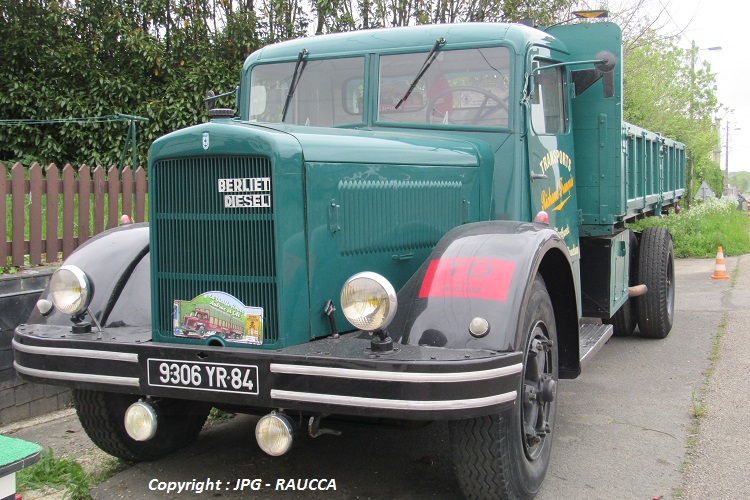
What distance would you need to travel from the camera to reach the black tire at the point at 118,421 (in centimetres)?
378

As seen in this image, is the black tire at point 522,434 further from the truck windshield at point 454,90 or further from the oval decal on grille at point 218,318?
the truck windshield at point 454,90

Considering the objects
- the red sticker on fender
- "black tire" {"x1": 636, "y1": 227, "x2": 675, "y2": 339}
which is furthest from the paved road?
"black tire" {"x1": 636, "y1": 227, "x2": 675, "y2": 339}

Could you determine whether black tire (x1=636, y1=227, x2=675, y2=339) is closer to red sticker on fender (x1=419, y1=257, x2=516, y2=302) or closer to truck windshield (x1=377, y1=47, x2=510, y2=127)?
truck windshield (x1=377, y1=47, x2=510, y2=127)

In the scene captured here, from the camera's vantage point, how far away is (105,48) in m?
11.4

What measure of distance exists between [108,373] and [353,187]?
4.46ft

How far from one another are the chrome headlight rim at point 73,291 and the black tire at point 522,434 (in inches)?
70.4

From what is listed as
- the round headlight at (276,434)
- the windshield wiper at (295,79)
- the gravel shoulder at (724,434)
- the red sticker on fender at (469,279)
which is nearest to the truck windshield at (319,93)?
the windshield wiper at (295,79)

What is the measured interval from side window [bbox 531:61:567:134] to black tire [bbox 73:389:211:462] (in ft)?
8.43

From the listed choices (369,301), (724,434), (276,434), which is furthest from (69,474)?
(724,434)

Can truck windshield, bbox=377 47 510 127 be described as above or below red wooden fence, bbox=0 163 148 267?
above

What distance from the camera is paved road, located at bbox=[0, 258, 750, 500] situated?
3.74 m

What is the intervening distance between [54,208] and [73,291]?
9.91ft

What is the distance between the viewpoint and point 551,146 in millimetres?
4820

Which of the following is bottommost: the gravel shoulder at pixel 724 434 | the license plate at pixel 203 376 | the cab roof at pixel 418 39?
the gravel shoulder at pixel 724 434
